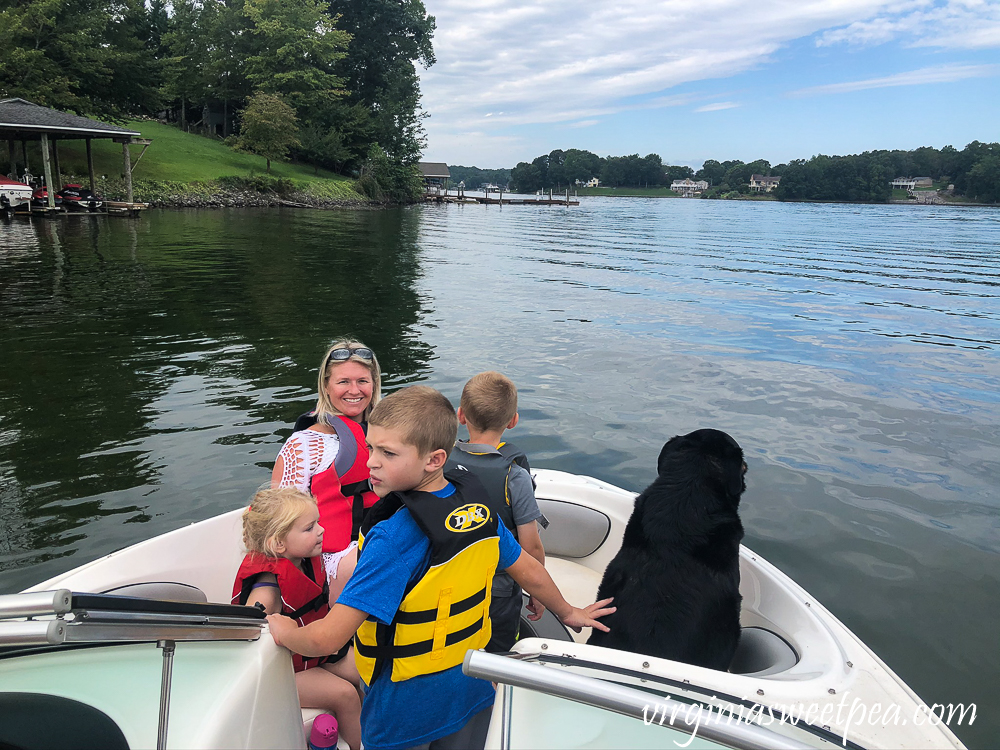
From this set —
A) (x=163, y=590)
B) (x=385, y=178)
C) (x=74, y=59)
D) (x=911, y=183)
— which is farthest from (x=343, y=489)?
(x=911, y=183)

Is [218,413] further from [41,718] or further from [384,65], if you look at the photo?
[384,65]

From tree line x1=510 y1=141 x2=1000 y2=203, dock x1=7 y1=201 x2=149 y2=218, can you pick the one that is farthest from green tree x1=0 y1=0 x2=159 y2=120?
tree line x1=510 y1=141 x2=1000 y2=203

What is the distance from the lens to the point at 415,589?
75.9 inches

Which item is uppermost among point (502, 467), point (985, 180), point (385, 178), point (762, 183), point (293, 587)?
point (762, 183)

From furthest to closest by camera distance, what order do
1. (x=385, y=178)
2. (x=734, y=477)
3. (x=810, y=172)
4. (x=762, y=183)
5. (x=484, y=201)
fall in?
(x=762, y=183)
(x=810, y=172)
(x=484, y=201)
(x=385, y=178)
(x=734, y=477)

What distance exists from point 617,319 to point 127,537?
11008 mm

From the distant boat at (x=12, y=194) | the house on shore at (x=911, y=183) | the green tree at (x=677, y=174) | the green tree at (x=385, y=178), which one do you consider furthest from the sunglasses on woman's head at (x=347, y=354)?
the green tree at (x=677, y=174)

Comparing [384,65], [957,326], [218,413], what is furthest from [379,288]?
[384,65]

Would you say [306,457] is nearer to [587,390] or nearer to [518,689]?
[518,689]

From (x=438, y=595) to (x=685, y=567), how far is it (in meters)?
1.06

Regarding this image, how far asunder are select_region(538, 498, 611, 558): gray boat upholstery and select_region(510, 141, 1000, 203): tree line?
124 meters

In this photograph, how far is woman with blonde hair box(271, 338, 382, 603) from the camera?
3.19 metres

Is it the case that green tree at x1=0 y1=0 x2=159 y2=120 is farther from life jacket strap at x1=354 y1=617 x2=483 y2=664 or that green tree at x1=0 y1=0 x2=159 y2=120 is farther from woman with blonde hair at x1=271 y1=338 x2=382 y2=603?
life jacket strap at x1=354 y1=617 x2=483 y2=664

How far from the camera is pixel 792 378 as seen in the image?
34.1 feet
